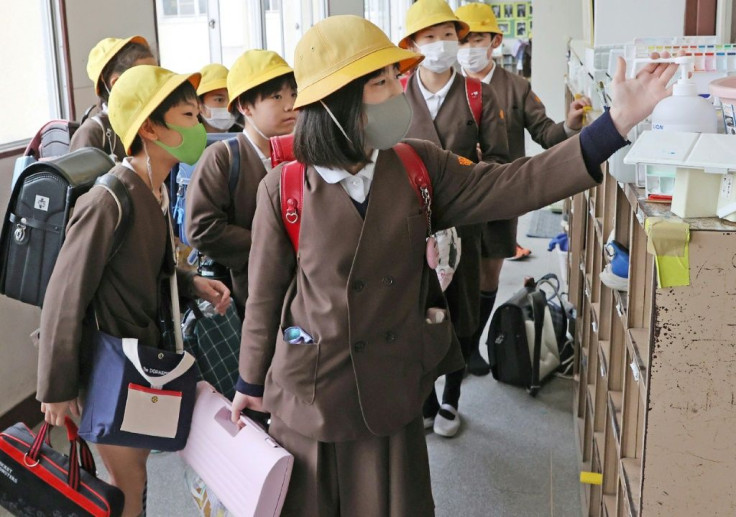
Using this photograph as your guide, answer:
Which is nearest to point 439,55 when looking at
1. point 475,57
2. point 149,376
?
point 475,57

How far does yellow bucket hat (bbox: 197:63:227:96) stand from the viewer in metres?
3.52

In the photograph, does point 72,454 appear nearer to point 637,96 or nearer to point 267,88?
point 267,88

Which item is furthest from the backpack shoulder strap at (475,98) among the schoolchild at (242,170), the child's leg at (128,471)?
the child's leg at (128,471)

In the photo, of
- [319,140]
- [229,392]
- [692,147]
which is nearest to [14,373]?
[229,392]

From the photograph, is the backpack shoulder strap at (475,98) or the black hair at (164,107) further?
the backpack shoulder strap at (475,98)

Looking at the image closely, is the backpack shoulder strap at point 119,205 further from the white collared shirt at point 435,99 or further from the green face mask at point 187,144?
the white collared shirt at point 435,99

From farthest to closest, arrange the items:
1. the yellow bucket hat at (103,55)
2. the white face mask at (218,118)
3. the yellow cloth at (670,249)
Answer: the white face mask at (218,118), the yellow bucket hat at (103,55), the yellow cloth at (670,249)

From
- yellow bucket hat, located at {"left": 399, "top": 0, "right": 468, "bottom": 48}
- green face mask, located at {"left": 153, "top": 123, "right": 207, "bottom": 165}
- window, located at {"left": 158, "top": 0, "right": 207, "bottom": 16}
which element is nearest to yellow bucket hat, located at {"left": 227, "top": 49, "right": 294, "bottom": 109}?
green face mask, located at {"left": 153, "top": 123, "right": 207, "bottom": 165}

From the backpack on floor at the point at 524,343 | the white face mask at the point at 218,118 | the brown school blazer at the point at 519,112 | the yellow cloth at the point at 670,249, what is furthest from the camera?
the backpack on floor at the point at 524,343

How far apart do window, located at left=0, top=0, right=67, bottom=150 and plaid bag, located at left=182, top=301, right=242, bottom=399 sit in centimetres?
146

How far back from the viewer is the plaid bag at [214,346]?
250cm

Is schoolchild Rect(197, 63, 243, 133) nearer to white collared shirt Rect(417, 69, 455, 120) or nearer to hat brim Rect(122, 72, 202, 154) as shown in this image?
white collared shirt Rect(417, 69, 455, 120)

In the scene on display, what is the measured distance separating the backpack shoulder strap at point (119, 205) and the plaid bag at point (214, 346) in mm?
521

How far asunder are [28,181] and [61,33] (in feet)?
5.69
